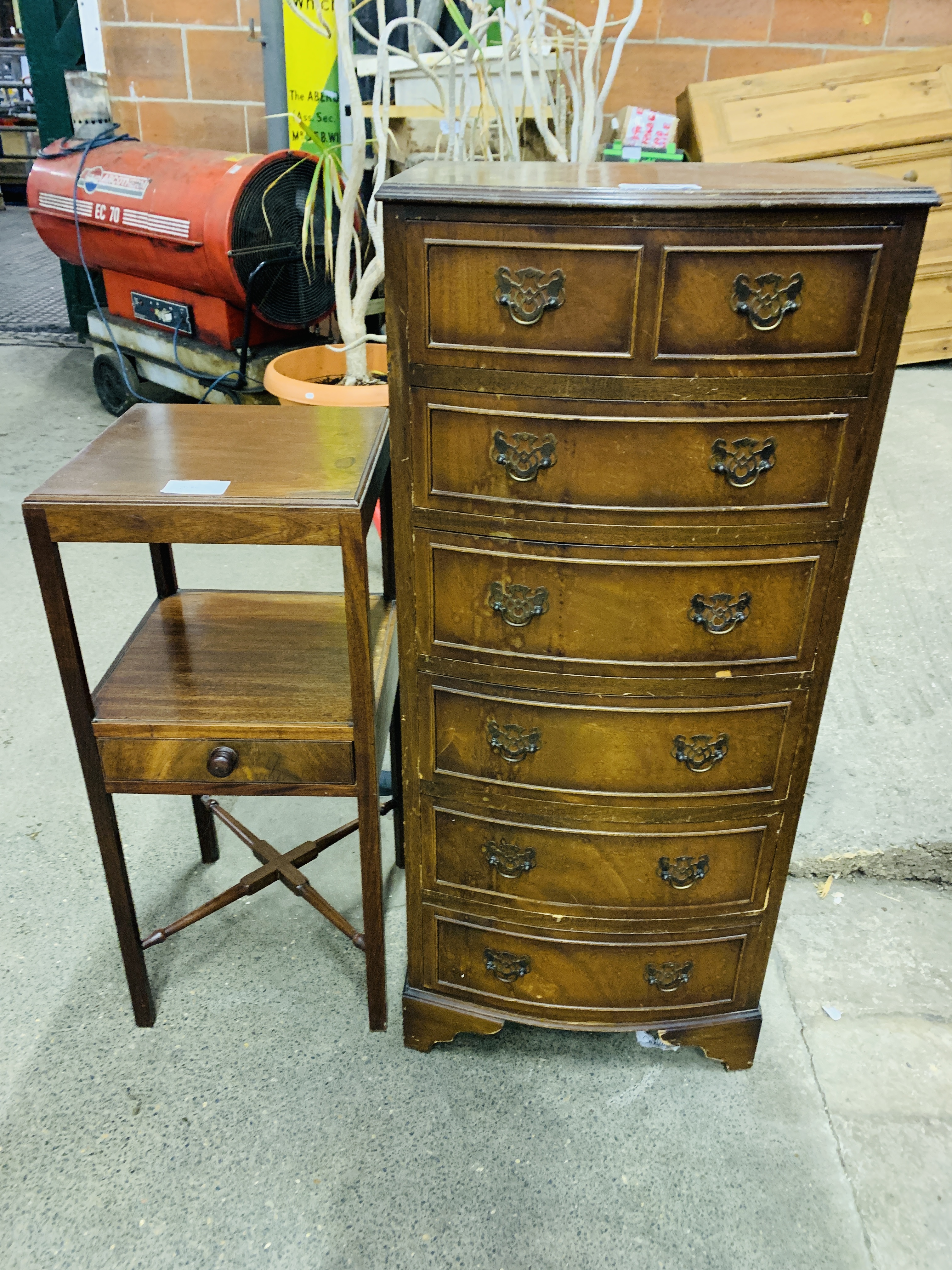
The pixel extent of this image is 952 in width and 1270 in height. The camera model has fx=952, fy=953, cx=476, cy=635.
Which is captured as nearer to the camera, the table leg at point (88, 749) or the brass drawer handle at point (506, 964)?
the table leg at point (88, 749)

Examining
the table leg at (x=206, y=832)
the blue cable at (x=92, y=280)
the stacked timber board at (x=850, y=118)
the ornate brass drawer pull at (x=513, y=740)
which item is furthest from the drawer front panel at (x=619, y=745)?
the blue cable at (x=92, y=280)

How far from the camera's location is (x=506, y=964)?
1.45 meters

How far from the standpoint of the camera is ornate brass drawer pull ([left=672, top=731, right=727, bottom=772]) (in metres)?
1.26

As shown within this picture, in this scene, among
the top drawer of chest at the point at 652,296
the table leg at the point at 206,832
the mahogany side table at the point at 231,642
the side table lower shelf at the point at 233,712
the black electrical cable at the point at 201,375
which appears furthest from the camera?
the black electrical cable at the point at 201,375

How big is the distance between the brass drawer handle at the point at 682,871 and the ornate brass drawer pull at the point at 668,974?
0.15 meters

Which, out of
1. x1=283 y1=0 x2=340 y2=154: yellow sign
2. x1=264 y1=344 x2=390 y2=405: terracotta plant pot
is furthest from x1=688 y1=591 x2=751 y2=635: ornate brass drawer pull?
x1=283 y1=0 x2=340 y2=154: yellow sign

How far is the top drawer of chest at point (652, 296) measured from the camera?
0.99 metres

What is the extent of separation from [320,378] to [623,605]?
2026mm

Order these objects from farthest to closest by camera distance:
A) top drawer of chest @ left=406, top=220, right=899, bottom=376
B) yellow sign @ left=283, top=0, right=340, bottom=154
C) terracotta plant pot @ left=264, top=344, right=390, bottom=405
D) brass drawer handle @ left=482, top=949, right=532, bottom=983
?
yellow sign @ left=283, top=0, right=340, bottom=154 < terracotta plant pot @ left=264, top=344, right=390, bottom=405 < brass drawer handle @ left=482, top=949, right=532, bottom=983 < top drawer of chest @ left=406, top=220, right=899, bottom=376

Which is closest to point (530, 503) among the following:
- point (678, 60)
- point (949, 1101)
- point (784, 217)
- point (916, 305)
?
point (784, 217)

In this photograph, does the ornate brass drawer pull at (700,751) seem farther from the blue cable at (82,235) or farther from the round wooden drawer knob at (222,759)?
the blue cable at (82,235)

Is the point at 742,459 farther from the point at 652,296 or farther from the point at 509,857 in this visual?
the point at 509,857

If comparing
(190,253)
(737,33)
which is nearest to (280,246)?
(190,253)

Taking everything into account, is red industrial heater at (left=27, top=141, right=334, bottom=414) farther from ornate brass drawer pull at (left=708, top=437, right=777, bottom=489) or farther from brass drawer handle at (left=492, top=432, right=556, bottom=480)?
ornate brass drawer pull at (left=708, top=437, right=777, bottom=489)
